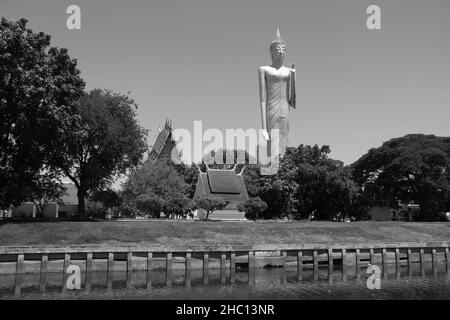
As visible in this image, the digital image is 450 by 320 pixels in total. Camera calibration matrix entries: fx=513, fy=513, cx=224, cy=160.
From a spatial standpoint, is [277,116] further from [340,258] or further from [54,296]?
[54,296]

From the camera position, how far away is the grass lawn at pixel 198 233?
3772cm

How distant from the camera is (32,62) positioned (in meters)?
39.2

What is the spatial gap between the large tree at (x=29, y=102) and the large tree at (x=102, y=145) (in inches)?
140


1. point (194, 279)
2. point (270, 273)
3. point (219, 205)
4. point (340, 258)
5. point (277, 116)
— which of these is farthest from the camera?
point (277, 116)

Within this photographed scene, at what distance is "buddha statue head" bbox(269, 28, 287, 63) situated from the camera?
63375 millimetres

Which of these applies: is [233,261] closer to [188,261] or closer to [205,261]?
[205,261]

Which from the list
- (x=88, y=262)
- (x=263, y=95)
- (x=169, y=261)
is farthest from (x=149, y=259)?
(x=263, y=95)

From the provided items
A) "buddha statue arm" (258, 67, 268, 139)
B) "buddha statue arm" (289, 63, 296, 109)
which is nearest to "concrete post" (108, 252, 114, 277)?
"buddha statue arm" (258, 67, 268, 139)

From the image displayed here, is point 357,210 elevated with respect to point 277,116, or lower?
lower

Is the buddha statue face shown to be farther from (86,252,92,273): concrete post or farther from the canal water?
(86,252,92,273): concrete post

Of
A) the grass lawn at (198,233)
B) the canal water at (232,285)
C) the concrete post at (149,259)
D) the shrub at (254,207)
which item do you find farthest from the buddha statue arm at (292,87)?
the concrete post at (149,259)
